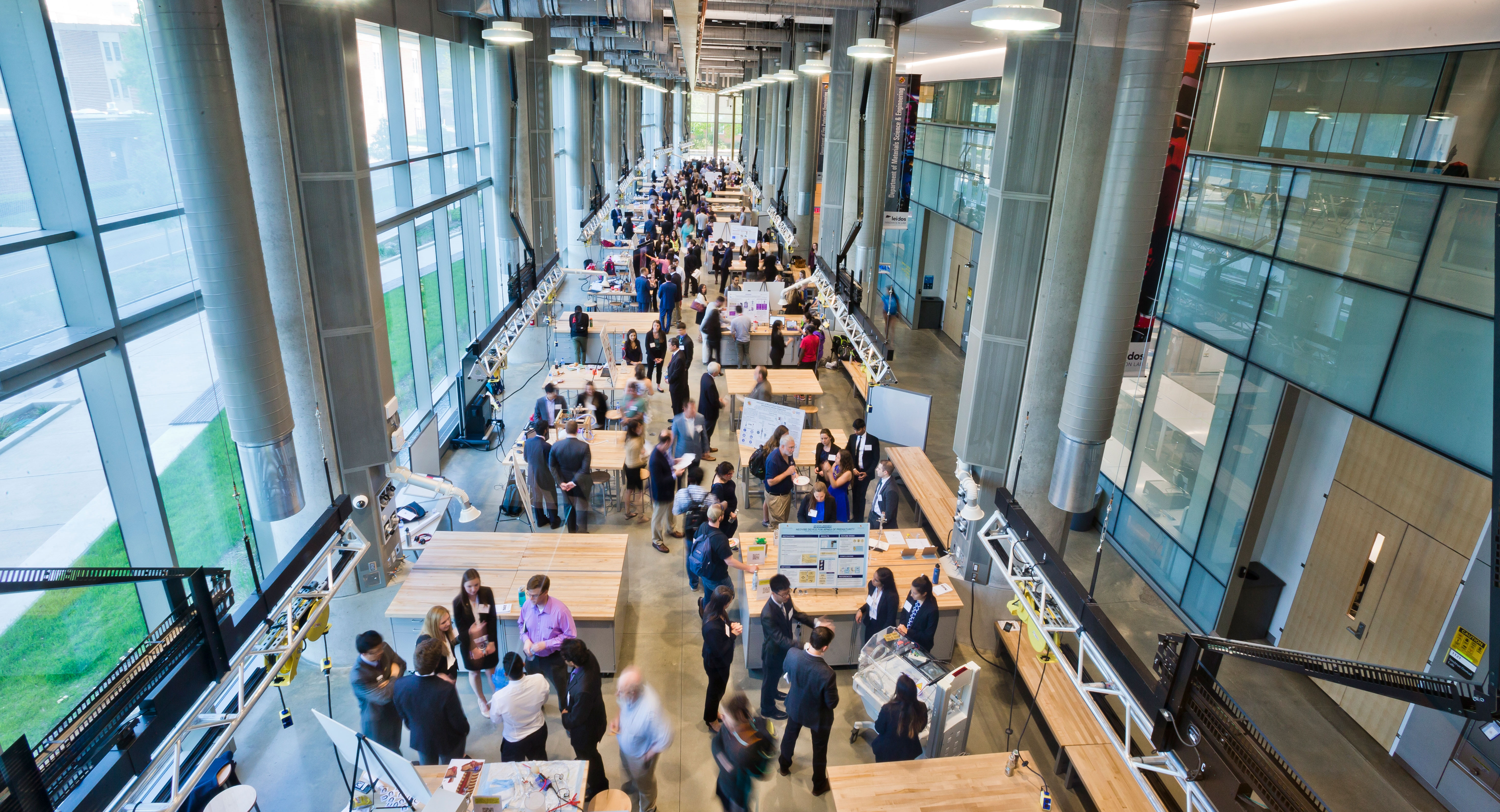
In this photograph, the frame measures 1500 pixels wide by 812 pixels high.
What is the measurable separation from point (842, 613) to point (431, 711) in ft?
11.1

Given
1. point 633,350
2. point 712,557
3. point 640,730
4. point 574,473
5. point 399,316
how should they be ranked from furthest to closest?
point 399,316, point 633,350, point 574,473, point 712,557, point 640,730

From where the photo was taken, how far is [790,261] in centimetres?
2219

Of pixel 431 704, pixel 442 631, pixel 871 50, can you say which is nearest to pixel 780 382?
pixel 871 50

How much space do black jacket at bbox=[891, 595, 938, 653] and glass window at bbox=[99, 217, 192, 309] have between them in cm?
592

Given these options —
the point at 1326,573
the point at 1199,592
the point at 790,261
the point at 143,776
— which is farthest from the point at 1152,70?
the point at 790,261

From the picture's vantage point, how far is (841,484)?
27.5 feet

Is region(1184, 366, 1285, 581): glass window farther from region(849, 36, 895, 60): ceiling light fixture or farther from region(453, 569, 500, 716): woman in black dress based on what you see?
region(453, 569, 500, 716): woman in black dress

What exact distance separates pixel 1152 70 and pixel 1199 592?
5796 mm

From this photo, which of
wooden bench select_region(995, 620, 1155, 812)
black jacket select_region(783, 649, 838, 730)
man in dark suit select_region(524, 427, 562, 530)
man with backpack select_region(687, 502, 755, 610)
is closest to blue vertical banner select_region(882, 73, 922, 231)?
man in dark suit select_region(524, 427, 562, 530)

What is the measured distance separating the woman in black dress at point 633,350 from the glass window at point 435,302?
9.37 ft

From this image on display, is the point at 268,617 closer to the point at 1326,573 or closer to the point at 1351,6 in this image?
the point at 1351,6

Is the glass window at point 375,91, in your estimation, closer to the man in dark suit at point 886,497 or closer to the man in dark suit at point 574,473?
the man in dark suit at point 574,473

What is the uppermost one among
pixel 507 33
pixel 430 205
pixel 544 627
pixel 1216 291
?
pixel 507 33

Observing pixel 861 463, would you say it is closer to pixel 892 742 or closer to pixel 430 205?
pixel 892 742
